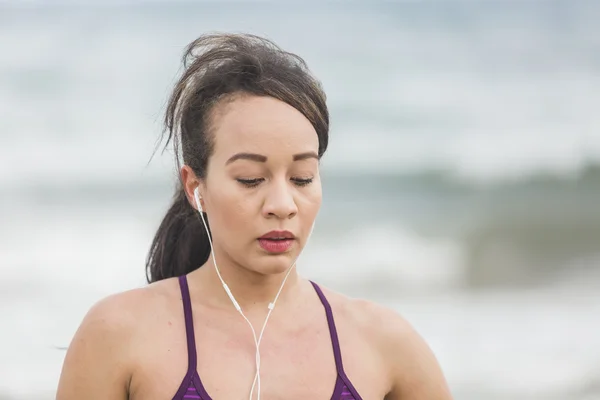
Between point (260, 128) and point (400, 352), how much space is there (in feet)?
2.83

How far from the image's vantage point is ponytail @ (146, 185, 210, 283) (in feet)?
12.3

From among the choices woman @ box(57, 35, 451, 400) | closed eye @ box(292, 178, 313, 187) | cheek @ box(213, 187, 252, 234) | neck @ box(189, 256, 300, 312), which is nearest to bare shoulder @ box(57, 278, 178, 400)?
woman @ box(57, 35, 451, 400)

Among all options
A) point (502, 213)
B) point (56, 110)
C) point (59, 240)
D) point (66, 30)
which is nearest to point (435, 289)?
point (502, 213)

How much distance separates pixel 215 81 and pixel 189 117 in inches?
6.1

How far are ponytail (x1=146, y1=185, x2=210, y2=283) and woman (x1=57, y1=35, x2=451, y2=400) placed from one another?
0.25m

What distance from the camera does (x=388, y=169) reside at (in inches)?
477

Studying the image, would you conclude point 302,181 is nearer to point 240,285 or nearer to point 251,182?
point 251,182

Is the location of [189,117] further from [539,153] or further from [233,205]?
A: [539,153]

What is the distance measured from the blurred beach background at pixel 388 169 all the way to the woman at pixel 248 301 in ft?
11.8

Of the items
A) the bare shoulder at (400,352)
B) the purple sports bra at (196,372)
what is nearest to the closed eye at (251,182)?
the purple sports bra at (196,372)

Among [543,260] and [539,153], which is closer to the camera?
[543,260]

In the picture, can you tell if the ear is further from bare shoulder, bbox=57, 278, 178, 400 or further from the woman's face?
bare shoulder, bbox=57, 278, 178, 400

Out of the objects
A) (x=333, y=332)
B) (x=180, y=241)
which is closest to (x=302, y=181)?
(x=333, y=332)

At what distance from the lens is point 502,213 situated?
1130 cm
